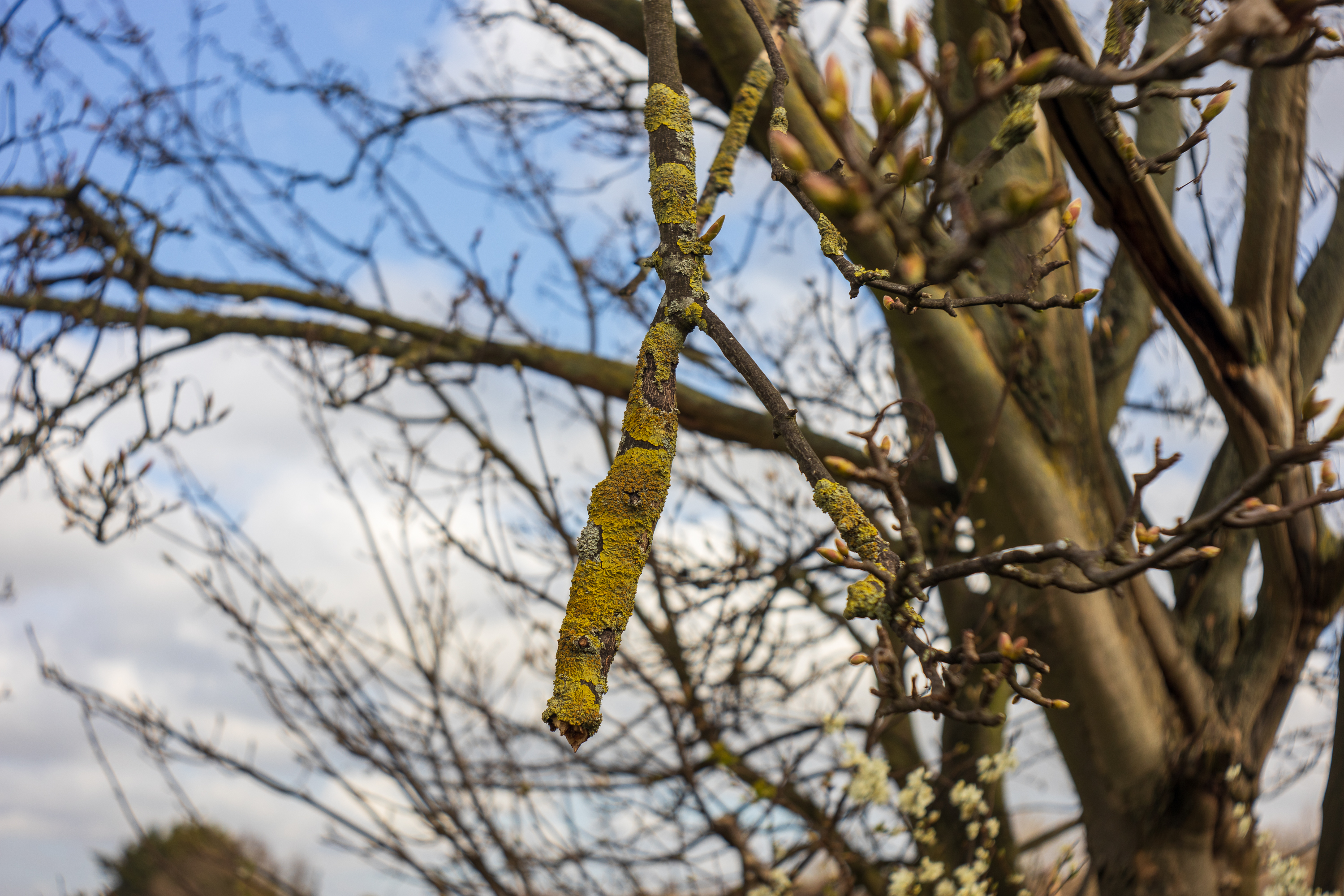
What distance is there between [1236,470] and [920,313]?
181 cm

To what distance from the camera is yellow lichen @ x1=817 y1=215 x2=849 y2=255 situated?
122 cm

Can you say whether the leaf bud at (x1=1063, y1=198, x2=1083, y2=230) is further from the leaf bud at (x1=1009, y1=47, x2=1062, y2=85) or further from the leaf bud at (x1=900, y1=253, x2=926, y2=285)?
the leaf bud at (x1=900, y1=253, x2=926, y2=285)

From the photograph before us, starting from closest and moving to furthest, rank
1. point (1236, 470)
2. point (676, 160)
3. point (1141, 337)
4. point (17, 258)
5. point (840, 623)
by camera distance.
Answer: point (676, 160) < point (17, 258) < point (1236, 470) < point (1141, 337) < point (840, 623)

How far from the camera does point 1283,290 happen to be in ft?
9.73

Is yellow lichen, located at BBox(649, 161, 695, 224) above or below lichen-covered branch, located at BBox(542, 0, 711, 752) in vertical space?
above

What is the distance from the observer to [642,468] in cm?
123

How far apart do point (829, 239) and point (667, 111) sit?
20.9 inches

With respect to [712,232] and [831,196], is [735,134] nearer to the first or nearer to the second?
[712,232]

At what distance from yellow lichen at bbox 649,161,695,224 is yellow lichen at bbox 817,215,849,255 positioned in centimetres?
26

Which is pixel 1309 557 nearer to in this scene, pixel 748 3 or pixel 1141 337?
pixel 1141 337

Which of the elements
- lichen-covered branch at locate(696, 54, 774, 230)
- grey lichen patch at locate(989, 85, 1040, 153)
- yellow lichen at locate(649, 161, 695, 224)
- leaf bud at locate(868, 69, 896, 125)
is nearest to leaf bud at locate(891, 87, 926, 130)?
leaf bud at locate(868, 69, 896, 125)

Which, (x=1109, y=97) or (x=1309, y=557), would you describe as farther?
(x=1309, y=557)

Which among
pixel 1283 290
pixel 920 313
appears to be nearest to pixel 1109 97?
pixel 920 313

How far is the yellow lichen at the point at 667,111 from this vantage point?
5.14 feet
